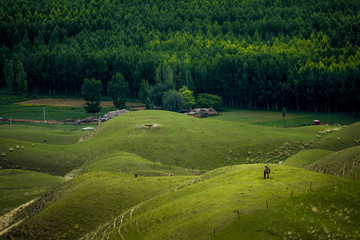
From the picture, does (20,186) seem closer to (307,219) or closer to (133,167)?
(133,167)

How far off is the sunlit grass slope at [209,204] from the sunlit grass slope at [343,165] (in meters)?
6.92

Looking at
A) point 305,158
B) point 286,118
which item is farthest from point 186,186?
point 286,118

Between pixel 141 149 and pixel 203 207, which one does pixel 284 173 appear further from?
pixel 141 149

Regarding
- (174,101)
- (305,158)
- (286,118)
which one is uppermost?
(174,101)

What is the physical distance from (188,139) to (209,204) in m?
71.8

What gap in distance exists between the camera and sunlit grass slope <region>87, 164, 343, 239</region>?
4028cm

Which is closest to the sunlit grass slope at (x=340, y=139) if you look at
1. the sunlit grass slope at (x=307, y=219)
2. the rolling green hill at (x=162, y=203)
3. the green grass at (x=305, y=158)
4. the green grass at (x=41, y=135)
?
the green grass at (x=305, y=158)

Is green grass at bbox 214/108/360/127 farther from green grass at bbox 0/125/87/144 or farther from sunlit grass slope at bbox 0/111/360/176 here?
green grass at bbox 0/125/87/144

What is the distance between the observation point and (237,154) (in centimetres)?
10750

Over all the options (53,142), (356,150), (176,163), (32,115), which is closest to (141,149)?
(176,163)

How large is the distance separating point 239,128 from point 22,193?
70.3 m

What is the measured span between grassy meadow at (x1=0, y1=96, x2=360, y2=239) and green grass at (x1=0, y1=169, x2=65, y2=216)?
0.70 feet

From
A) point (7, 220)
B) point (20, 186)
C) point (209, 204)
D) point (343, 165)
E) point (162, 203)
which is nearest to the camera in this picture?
point (209, 204)

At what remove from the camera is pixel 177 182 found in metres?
68.6
